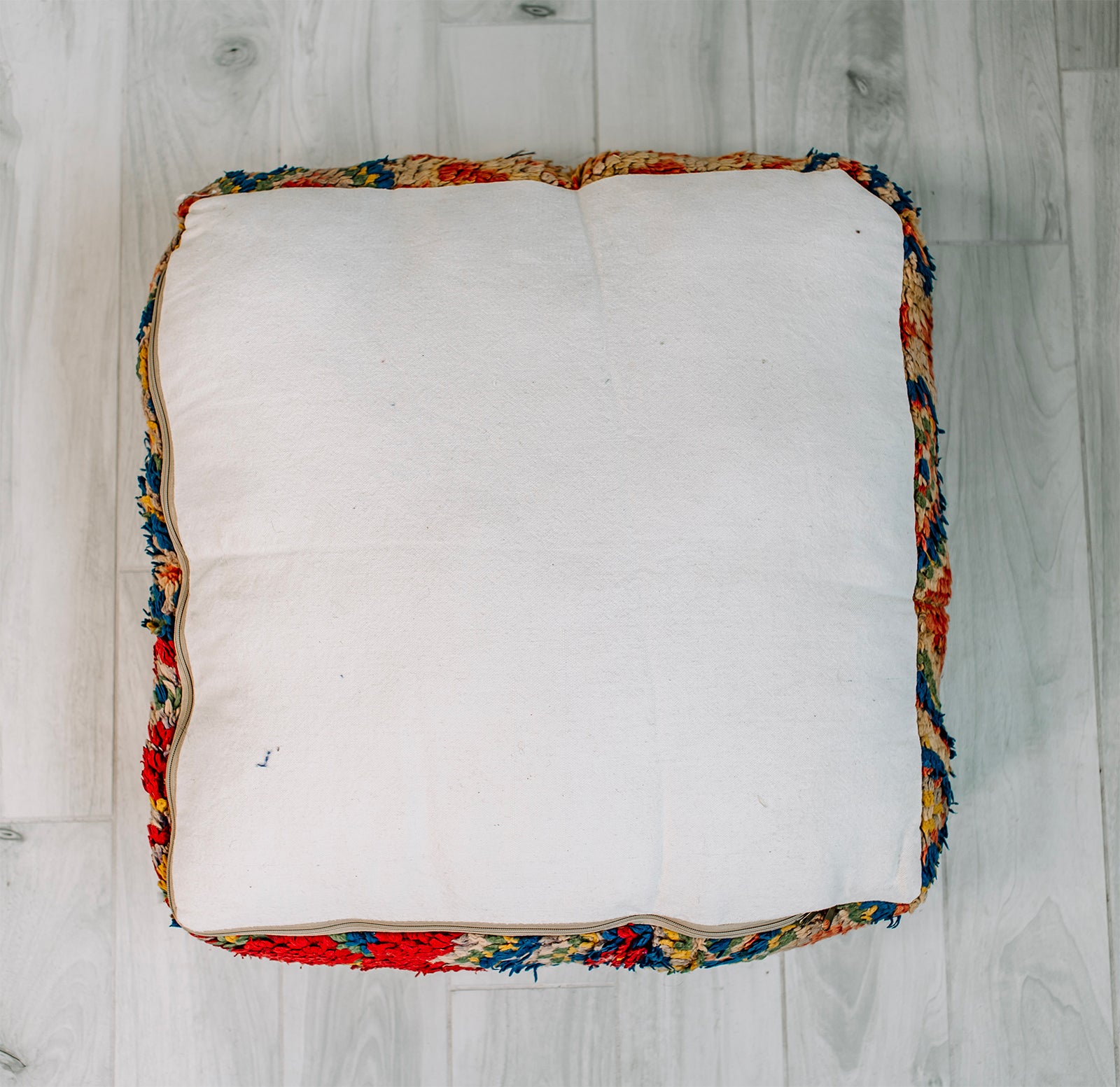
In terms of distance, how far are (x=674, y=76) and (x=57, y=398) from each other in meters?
0.76

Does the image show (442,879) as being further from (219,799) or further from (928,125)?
(928,125)

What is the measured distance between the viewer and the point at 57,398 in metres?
1.06

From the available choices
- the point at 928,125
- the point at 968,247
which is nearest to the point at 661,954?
the point at 968,247

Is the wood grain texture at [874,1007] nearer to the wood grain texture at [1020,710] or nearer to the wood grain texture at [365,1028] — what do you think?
the wood grain texture at [1020,710]

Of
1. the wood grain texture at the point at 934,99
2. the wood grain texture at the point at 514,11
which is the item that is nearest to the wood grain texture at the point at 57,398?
the wood grain texture at the point at 514,11

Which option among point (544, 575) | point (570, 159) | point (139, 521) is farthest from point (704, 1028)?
point (570, 159)

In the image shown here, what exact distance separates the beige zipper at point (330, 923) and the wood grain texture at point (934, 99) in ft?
2.44

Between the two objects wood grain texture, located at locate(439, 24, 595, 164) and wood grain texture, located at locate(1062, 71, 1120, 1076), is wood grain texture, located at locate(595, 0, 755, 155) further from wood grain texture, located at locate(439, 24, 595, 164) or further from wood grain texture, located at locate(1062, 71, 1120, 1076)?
wood grain texture, located at locate(1062, 71, 1120, 1076)

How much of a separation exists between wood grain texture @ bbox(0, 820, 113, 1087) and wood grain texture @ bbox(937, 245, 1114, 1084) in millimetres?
885

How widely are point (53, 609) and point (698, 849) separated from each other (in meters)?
0.73

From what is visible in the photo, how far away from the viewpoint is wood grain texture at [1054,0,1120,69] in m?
1.09

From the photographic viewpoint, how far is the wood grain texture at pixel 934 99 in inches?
42.6

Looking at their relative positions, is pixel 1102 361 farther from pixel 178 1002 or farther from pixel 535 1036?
pixel 178 1002

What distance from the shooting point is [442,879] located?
0.75 metres
